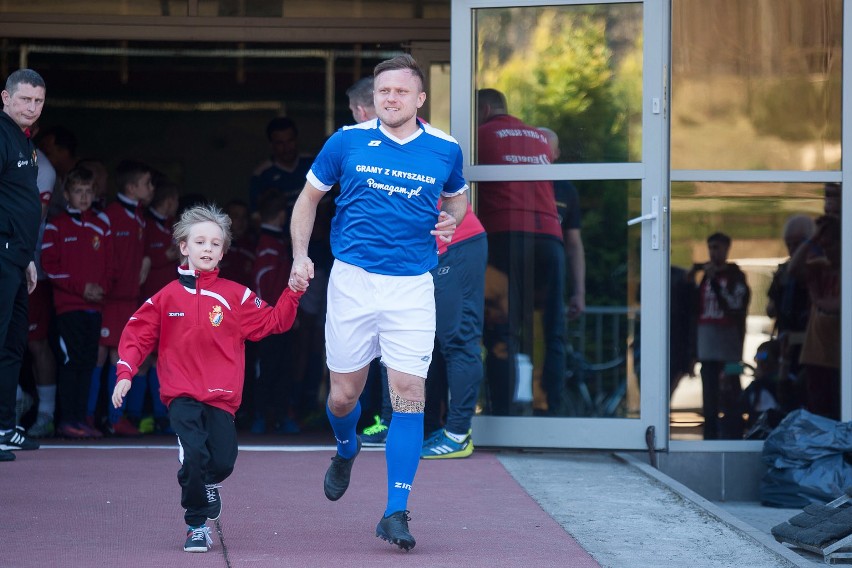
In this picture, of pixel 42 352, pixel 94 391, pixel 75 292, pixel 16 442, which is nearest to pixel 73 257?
pixel 75 292

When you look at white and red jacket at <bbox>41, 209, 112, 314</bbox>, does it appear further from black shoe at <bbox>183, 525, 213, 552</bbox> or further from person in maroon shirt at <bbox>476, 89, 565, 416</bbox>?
black shoe at <bbox>183, 525, 213, 552</bbox>

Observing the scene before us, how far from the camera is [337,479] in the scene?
5.08m

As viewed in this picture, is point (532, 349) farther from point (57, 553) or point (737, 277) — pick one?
point (57, 553)

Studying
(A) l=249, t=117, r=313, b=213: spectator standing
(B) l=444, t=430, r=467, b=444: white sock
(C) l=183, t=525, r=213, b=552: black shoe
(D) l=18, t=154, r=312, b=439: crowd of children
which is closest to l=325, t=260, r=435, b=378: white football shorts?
(C) l=183, t=525, r=213, b=552: black shoe

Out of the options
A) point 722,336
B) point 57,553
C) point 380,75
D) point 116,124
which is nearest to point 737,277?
point 722,336

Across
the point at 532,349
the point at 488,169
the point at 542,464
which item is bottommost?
the point at 542,464

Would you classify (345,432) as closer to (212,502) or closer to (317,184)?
(212,502)

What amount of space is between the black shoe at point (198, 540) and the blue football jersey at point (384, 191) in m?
1.10

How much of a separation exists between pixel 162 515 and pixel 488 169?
9.30ft

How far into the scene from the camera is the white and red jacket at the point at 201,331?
4570 mm

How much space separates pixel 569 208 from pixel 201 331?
298cm

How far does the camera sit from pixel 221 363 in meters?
4.62

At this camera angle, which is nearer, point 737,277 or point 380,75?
point 380,75

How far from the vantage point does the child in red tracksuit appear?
453 centimetres
